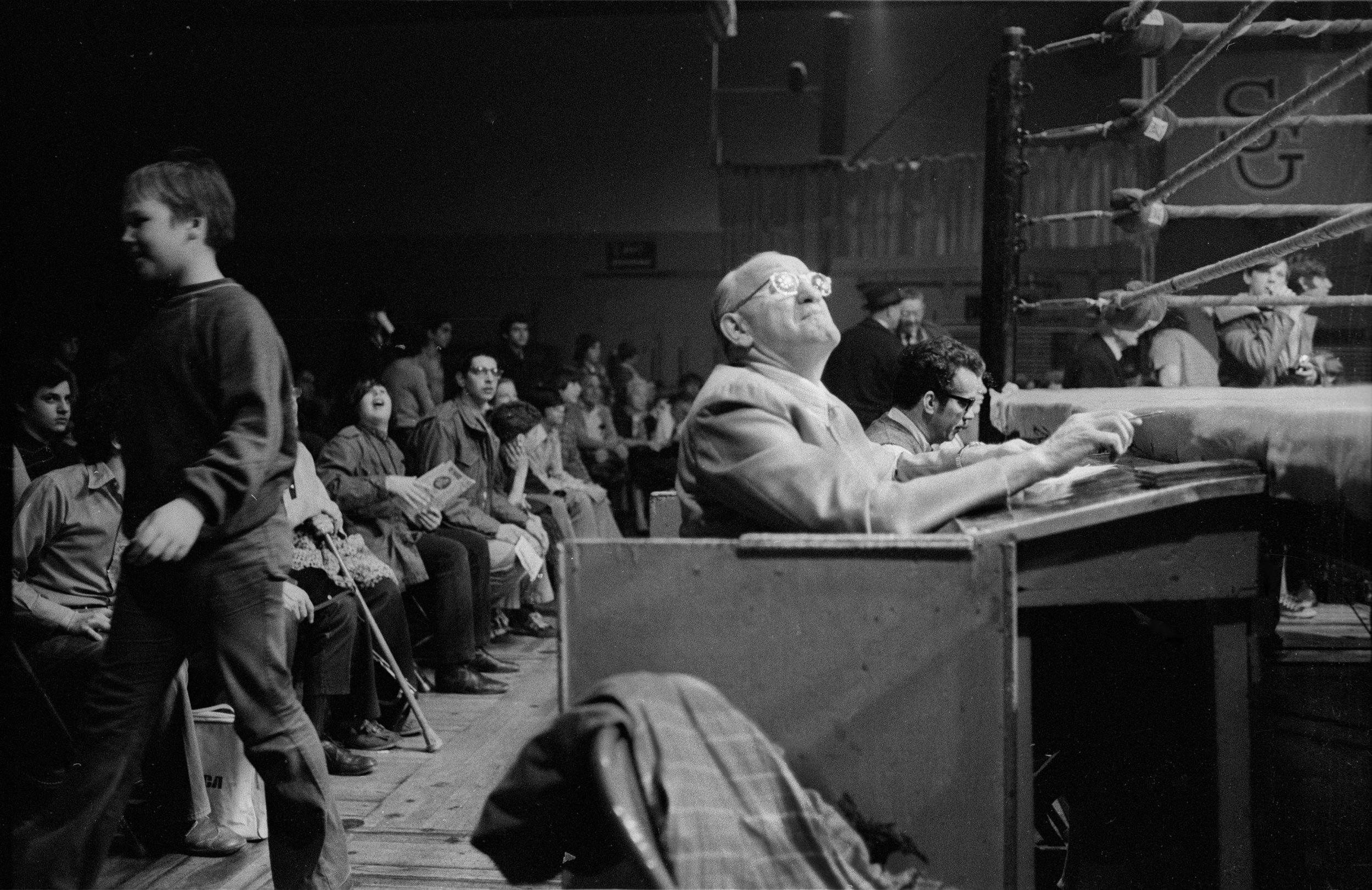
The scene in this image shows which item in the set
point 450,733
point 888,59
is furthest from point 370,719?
point 888,59

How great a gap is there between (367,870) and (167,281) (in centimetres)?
152

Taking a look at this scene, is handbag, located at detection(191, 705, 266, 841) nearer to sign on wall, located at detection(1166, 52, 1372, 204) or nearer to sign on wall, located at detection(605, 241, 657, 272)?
sign on wall, located at detection(1166, 52, 1372, 204)

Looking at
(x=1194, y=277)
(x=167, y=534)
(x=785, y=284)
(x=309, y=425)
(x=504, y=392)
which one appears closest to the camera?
(x=167, y=534)

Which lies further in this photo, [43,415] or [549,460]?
[549,460]

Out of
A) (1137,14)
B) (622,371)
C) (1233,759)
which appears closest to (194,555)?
(1233,759)

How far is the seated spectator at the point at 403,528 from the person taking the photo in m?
4.74

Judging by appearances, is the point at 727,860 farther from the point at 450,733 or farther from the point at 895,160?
the point at 895,160

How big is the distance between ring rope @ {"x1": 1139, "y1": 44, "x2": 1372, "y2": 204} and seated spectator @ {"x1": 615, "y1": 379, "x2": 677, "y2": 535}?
244 inches

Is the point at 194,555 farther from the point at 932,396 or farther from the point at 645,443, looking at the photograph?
the point at 645,443

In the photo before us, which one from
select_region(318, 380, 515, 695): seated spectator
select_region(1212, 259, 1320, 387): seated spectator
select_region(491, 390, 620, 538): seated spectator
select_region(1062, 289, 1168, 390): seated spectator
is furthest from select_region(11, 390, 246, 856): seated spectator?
select_region(1212, 259, 1320, 387): seated spectator

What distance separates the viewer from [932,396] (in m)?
3.62

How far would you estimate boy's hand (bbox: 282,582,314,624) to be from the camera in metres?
3.79

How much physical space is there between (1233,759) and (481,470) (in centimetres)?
437

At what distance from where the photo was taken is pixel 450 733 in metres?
4.43
